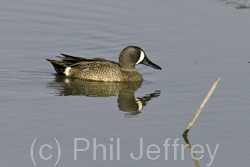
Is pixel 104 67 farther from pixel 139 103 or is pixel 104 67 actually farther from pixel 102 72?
pixel 139 103

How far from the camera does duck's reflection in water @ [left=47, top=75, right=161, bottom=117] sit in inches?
437

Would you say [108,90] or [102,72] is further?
[102,72]

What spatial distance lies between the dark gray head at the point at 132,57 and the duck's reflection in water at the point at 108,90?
51cm

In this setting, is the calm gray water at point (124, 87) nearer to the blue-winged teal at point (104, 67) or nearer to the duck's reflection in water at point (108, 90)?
the duck's reflection in water at point (108, 90)

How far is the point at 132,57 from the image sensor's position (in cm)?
1331

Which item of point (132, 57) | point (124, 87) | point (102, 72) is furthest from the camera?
point (132, 57)

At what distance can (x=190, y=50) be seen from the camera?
45.9 ft

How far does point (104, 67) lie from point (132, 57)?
0.60 meters

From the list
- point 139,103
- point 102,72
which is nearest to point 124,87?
point 102,72

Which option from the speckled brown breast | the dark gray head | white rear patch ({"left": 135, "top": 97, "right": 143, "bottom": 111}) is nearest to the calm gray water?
white rear patch ({"left": 135, "top": 97, "right": 143, "bottom": 111})

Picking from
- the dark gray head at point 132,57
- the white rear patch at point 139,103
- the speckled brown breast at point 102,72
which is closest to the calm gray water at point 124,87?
the white rear patch at point 139,103

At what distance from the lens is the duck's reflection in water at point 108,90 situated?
11.1 metres

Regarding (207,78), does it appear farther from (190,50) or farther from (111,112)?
(111,112)

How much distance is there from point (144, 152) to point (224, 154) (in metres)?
0.96
